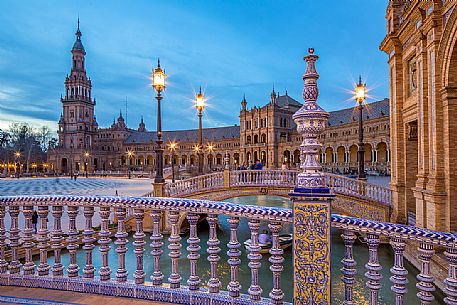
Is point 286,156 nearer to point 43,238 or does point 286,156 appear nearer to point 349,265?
point 43,238

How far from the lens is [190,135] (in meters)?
91.9

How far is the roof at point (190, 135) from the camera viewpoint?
283ft

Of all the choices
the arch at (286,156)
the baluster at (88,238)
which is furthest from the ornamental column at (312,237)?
the arch at (286,156)

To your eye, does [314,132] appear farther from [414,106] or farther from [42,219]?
[414,106]

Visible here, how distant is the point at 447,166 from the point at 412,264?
12.7ft

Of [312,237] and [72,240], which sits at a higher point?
[312,237]

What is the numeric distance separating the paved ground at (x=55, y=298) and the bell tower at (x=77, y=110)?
9350cm

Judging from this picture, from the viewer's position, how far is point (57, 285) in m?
3.91

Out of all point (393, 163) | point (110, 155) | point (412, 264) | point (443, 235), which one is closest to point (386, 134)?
point (393, 163)

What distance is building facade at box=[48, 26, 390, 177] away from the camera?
69.4 m

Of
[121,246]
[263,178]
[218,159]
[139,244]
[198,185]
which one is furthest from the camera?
[218,159]

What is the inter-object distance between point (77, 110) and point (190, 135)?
3445 centimetres

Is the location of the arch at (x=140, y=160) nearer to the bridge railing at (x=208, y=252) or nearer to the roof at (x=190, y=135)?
the roof at (x=190, y=135)

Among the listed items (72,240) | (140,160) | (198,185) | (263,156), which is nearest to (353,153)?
(263,156)
